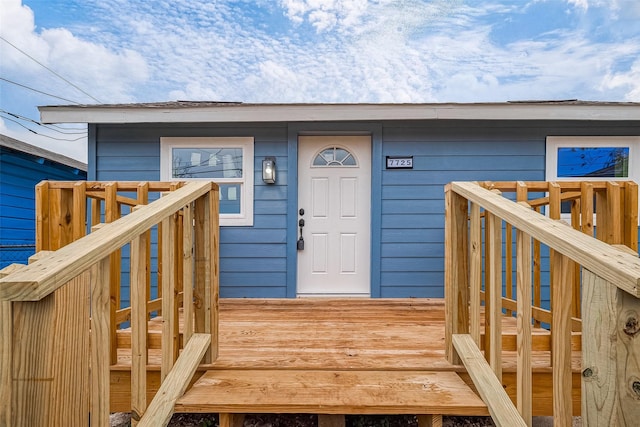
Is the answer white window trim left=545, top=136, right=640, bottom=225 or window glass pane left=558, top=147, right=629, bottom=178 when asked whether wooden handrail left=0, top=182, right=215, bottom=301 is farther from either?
window glass pane left=558, top=147, right=629, bottom=178

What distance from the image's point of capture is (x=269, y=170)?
3.35 m

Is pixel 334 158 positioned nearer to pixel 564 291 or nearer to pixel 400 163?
pixel 400 163

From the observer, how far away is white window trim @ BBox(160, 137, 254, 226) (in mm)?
3426

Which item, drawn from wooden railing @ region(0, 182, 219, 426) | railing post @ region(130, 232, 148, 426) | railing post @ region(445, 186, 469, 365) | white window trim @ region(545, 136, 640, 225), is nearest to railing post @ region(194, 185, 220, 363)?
wooden railing @ region(0, 182, 219, 426)

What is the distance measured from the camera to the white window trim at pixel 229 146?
3.43m

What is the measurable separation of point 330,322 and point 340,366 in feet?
2.68

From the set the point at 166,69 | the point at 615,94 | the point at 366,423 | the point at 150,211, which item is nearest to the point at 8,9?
the point at 166,69

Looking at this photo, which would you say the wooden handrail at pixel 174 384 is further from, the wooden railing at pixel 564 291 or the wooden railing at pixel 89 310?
the wooden railing at pixel 564 291

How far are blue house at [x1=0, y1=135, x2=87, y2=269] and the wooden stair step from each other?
5867 millimetres

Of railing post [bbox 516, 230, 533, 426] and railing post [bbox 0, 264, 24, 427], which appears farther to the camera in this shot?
railing post [bbox 516, 230, 533, 426]

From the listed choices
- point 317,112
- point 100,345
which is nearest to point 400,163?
point 317,112

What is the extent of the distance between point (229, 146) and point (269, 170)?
53 centimetres

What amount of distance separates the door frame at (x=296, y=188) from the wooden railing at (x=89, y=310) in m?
1.78

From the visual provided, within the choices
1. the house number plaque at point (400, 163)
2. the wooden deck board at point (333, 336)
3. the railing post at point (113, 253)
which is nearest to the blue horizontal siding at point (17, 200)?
the wooden deck board at point (333, 336)
